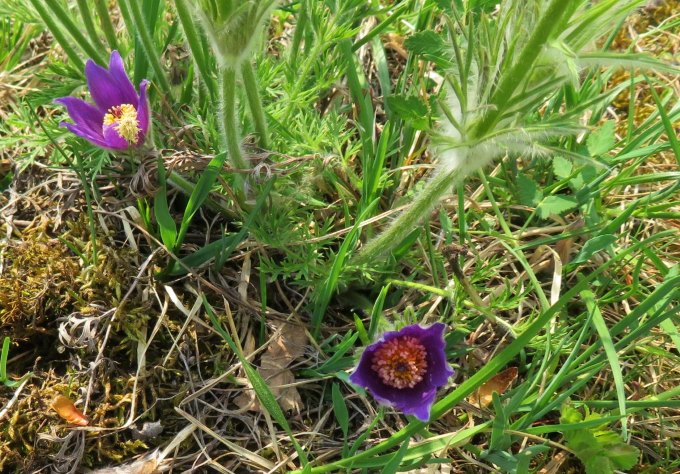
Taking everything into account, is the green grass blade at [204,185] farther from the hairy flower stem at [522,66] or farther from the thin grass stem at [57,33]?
the hairy flower stem at [522,66]

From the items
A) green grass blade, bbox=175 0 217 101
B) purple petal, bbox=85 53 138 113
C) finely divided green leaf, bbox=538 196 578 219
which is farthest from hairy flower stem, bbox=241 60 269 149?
finely divided green leaf, bbox=538 196 578 219

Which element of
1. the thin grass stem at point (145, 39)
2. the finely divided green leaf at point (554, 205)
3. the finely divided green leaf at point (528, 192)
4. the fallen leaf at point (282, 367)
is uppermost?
the thin grass stem at point (145, 39)

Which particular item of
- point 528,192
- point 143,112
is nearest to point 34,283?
point 143,112

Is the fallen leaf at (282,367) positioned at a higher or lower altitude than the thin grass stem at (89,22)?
lower

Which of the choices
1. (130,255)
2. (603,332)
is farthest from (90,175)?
(603,332)

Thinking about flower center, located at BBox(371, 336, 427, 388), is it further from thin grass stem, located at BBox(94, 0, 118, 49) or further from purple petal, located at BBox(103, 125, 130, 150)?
thin grass stem, located at BBox(94, 0, 118, 49)

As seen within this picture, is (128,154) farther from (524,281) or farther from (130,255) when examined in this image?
(524,281)

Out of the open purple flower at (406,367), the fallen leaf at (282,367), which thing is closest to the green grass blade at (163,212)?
the fallen leaf at (282,367)
